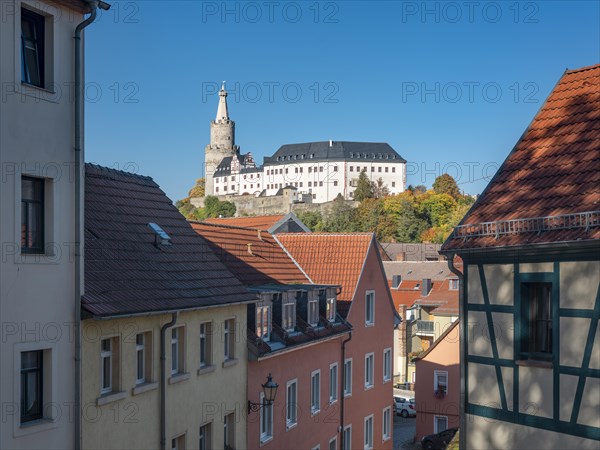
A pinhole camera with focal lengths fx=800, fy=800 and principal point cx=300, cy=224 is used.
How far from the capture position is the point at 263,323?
18109 millimetres

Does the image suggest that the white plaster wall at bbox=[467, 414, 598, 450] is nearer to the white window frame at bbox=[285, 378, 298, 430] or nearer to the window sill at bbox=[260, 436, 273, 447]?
the window sill at bbox=[260, 436, 273, 447]

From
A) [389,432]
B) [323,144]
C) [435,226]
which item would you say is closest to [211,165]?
[323,144]

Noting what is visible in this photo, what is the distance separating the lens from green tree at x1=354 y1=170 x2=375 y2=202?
146625mm

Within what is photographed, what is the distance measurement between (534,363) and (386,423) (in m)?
16.6

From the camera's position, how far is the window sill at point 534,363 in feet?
35.2

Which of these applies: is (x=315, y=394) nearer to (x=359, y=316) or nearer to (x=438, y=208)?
(x=359, y=316)

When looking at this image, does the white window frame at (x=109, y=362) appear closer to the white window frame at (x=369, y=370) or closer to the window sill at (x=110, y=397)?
the window sill at (x=110, y=397)

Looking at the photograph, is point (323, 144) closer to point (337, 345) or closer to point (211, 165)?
point (211, 165)

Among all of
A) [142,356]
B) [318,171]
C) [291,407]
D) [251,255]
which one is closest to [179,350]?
[142,356]

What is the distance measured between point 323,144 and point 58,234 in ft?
498

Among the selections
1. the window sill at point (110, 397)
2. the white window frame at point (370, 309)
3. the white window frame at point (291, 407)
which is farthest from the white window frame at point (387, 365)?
the window sill at point (110, 397)

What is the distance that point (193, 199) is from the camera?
171625mm

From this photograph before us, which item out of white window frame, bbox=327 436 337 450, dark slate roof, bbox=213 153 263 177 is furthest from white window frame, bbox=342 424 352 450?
dark slate roof, bbox=213 153 263 177

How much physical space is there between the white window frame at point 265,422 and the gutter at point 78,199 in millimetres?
6895
